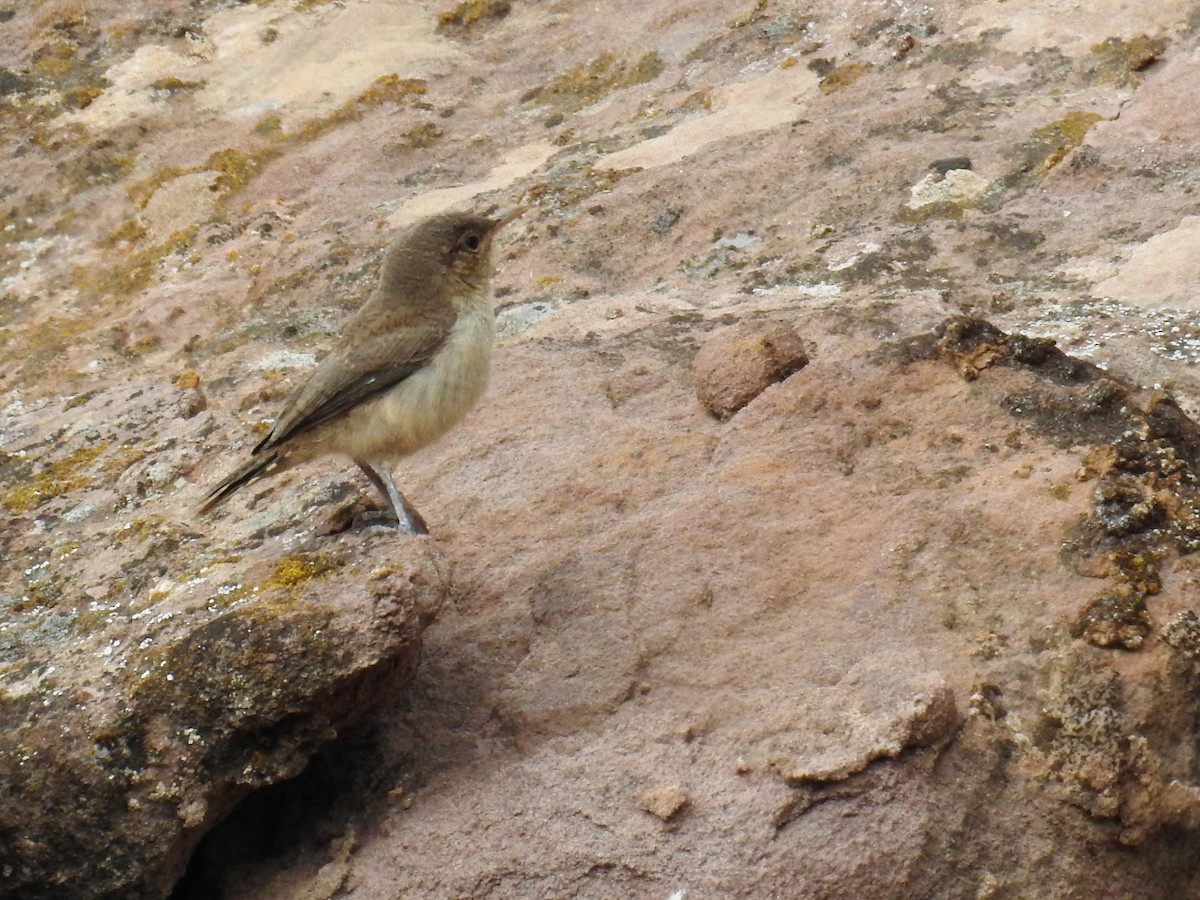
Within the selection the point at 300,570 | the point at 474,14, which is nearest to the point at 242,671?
the point at 300,570

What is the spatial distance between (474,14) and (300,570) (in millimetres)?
5325

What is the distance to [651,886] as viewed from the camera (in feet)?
10.8

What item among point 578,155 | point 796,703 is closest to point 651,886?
point 796,703

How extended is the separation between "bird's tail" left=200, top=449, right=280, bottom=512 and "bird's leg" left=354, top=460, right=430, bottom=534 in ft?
1.14

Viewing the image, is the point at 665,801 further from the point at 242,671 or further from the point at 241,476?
the point at 241,476

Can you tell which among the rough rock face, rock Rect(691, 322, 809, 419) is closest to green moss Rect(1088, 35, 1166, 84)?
the rough rock face

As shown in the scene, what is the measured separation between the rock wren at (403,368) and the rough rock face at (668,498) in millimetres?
185

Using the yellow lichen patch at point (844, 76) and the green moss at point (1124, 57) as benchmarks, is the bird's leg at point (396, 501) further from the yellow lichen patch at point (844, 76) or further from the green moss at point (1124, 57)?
the green moss at point (1124, 57)

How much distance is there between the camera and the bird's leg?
442cm

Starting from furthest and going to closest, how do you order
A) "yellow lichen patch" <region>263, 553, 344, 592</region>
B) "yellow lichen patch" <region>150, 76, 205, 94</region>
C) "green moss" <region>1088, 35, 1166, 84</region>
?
"yellow lichen patch" <region>150, 76, 205, 94</region> < "green moss" <region>1088, 35, 1166, 84</region> < "yellow lichen patch" <region>263, 553, 344, 592</region>

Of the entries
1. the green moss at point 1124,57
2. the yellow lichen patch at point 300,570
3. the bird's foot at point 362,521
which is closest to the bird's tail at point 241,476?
the bird's foot at point 362,521

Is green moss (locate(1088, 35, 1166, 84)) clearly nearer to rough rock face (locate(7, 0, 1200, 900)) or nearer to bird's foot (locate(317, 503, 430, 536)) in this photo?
rough rock face (locate(7, 0, 1200, 900))

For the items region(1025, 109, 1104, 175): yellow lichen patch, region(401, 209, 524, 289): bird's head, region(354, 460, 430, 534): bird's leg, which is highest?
region(401, 209, 524, 289): bird's head

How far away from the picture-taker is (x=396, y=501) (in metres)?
4.59
